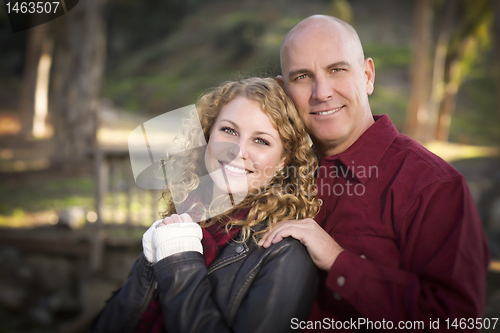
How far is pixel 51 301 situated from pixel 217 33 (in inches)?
860

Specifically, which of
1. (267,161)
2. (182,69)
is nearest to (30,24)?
(267,161)

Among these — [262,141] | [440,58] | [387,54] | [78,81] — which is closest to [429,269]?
[262,141]

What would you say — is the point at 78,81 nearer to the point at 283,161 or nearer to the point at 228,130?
the point at 228,130

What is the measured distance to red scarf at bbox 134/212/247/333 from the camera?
1.70 meters

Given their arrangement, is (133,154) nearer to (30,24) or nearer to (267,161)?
(267,161)

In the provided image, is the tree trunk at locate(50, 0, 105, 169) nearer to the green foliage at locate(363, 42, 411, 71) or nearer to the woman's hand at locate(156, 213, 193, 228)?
the woman's hand at locate(156, 213, 193, 228)

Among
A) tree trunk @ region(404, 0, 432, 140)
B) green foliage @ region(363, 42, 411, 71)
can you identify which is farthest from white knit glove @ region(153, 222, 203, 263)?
green foliage @ region(363, 42, 411, 71)

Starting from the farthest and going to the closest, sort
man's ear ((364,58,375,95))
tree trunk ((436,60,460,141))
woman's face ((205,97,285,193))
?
1. tree trunk ((436,60,460,141))
2. man's ear ((364,58,375,95))
3. woman's face ((205,97,285,193))

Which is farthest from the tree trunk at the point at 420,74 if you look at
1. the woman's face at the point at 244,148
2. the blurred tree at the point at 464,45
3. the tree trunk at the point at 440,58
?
the woman's face at the point at 244,148

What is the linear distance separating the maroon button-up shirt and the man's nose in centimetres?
32

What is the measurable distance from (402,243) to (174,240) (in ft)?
3.08

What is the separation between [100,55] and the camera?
9422mm

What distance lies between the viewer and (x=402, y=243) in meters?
1.56

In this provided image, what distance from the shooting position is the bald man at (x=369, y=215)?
1.40 metres
